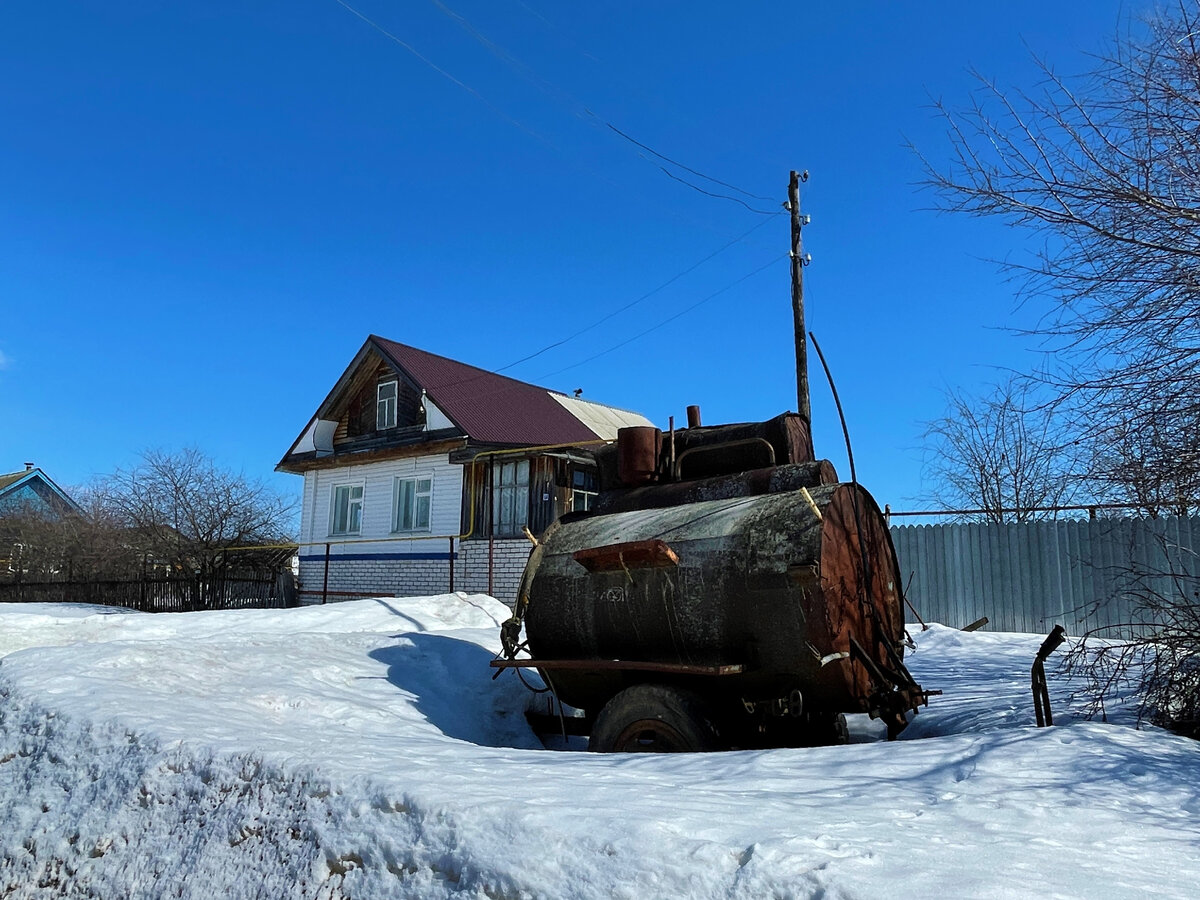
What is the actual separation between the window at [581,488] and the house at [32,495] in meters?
23.8

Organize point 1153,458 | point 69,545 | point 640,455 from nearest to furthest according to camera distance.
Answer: point 1153,458, point 640,455, point 69,545

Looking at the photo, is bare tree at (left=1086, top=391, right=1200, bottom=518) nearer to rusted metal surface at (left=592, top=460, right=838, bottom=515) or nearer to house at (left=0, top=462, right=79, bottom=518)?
rusted metal surface at (left=592, top=460, right=838, bottom=515)

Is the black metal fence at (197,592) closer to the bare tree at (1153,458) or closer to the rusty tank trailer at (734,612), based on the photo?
the rusty tank trailer at (734,612)

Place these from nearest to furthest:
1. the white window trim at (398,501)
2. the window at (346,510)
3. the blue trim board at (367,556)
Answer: the blue trim board at (367,556) < the white window trim at (398,501) < the window at (346,510)

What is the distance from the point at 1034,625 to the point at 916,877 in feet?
36.7

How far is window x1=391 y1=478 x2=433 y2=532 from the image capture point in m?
18.8

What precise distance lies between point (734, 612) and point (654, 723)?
3.13 ft

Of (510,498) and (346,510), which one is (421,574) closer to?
(510,498)

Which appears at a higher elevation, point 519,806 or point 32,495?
point 32,495

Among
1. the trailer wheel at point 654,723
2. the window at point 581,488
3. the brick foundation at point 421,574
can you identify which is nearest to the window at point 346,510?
the brick foundation at point 421,574

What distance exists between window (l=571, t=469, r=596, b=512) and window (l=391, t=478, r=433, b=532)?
3.49 meters

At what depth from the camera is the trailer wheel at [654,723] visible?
540 centimetres

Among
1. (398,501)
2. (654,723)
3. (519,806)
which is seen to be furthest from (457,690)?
(398,501)

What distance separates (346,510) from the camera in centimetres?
2070
